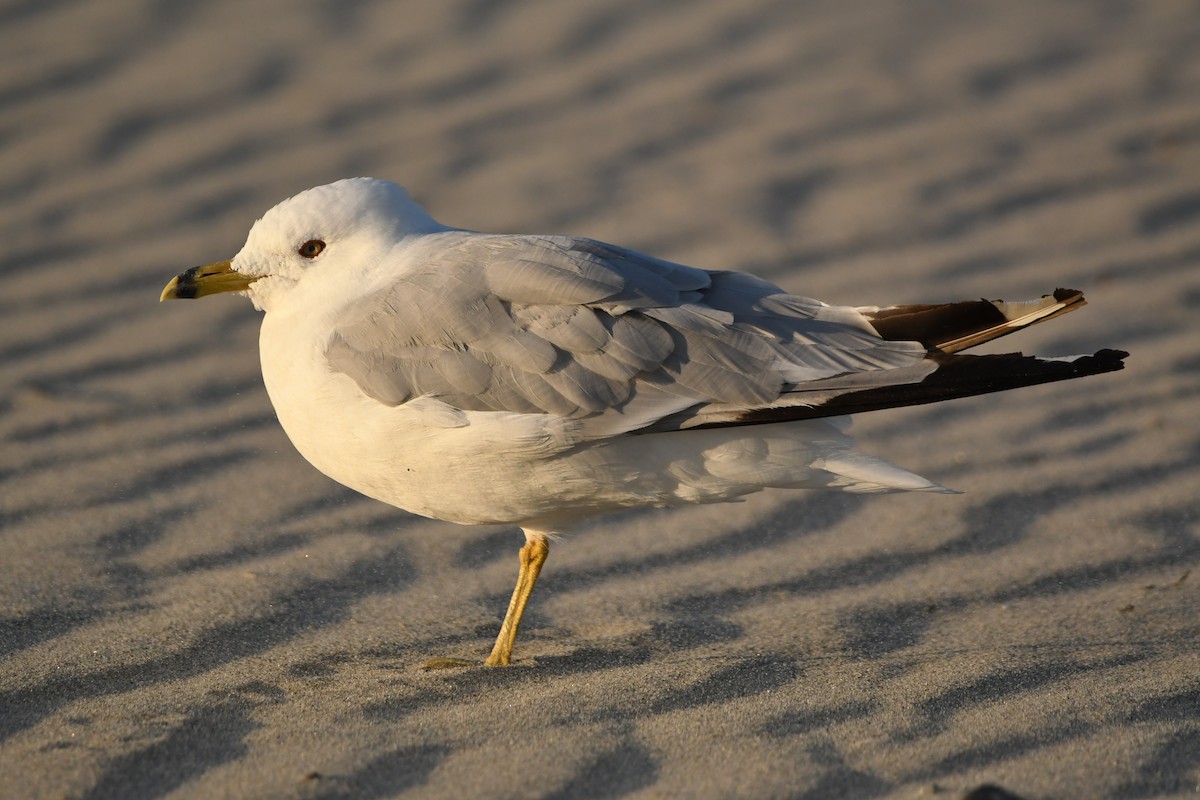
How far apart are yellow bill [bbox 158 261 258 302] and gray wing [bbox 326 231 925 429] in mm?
479

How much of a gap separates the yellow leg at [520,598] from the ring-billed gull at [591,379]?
341 millimetres

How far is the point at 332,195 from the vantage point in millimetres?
3957

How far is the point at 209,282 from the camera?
4.04 metres

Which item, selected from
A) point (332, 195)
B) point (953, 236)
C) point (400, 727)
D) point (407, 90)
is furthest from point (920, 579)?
point (407, 90)

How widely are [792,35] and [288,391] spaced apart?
5.90m

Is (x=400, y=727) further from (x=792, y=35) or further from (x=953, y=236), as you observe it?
(x=792, y=35)

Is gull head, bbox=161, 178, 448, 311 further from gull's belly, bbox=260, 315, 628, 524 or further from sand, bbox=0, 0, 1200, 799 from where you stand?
sand, bbox=0, 0, 1200, 799

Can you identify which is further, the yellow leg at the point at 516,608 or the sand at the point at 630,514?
the yellow leg at the point at 516,608

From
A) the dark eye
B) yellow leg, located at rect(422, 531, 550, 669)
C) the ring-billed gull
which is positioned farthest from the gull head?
yellow leg, located at rect(422, 531, 550, 669)

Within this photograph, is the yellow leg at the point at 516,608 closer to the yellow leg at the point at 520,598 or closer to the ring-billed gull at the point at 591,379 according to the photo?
the yellow leg at the point at 520,598

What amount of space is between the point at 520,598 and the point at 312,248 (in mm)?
1127

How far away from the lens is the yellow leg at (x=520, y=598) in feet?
12.7

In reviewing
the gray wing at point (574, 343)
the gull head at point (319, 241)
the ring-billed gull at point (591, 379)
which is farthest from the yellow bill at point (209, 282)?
the gray wing at point (574, 343)

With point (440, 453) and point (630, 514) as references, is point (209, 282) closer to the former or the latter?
point (440, 453)
